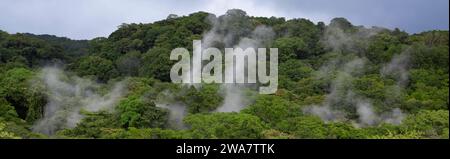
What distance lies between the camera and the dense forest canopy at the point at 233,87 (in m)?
21.8

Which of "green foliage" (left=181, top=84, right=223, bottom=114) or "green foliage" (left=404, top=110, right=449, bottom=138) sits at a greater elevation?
"green foliage" (left=181, top=84, right=223, bottom=114)

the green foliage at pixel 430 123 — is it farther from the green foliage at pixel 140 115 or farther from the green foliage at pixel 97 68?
the green foliage at pixel 97 68

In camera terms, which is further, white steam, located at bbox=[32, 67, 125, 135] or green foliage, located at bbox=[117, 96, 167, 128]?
white steam, located at bbox=[32, 67, 125, 135]

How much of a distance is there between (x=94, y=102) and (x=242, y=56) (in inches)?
419

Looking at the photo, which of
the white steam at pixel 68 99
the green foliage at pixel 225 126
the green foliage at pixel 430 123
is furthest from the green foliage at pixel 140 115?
the green foliage at pixel 430 123

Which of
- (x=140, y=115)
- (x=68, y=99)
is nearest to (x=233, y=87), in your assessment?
(x=68, y=99)

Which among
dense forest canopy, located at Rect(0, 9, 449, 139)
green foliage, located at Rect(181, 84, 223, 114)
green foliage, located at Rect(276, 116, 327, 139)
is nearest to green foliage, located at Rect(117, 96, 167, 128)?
dense forest canopy, located at Rect(0, 9, 449, 139)

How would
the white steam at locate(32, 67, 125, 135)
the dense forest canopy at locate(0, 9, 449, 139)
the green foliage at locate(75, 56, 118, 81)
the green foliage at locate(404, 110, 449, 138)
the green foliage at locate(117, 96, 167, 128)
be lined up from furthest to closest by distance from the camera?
1. the green foliage at locate(75, 56, 118, 81)
2. the white steam at locate(32, 67, 125, 135)
3. the green foliage at locate(117, 96, 167, 128)
4. the dense forest canopy at locate(0, 9, 449, 139)
5. the green foliage at locate(404, 110, 449, 138)

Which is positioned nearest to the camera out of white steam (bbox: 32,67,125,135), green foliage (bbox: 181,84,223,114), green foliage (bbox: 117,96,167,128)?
green foliage (bbox: 117,96,167,128)

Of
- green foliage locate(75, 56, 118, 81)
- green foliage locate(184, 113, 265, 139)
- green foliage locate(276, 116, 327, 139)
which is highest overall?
green foliage locate(75, 56, 118, 81)

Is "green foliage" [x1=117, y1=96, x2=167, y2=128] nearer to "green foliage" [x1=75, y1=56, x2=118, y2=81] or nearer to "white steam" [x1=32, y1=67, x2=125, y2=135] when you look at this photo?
"white steam" [x1=32, y1=67, x2=125, y2=135]

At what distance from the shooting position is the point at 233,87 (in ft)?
99.9

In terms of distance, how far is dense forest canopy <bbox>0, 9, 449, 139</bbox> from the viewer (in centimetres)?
2178
